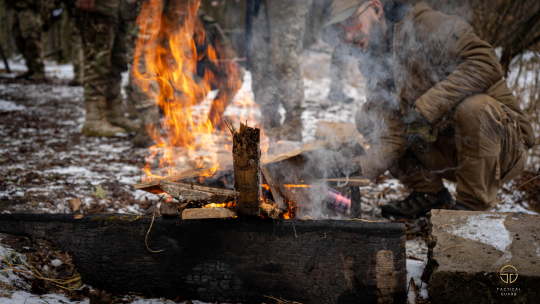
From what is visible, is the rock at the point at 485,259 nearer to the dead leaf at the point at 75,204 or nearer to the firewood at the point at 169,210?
the firewood at the point at 169,210

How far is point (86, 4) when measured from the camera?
541 cm

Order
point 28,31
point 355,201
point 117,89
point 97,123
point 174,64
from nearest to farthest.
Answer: point 355,201 → point 174,64 → point 97,123 → point 117,89 → point 28,31

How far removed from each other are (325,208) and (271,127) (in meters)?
2.74

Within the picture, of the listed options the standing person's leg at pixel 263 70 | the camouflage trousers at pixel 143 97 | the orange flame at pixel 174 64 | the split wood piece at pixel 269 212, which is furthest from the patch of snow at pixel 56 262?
the standing person's leg at pixel 263 70

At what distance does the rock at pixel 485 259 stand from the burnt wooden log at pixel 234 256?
23 cm

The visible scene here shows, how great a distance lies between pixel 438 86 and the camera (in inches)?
111

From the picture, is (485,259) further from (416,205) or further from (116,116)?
(116,116)

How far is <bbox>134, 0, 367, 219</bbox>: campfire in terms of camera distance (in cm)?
199

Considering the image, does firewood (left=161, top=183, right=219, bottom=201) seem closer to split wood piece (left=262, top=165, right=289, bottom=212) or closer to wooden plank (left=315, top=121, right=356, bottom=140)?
split wood piece (left=262, top=165, right=289, bottom=212)

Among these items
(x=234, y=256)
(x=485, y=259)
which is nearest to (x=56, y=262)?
(x=234, y=256)

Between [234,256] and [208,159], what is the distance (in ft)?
3.33

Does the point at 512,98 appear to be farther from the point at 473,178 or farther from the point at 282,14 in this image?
the point at 282,14

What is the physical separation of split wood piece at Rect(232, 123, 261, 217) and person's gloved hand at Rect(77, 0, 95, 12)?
479 centimetres

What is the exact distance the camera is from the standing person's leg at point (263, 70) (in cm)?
535
